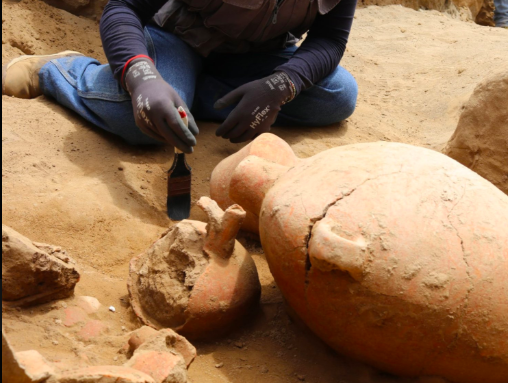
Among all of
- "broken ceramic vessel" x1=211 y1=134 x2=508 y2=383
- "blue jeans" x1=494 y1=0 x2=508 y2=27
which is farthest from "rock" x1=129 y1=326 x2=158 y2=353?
"blue jeans" x1=494 y1=0 x2=508 y2=27

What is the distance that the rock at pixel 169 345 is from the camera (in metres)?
1.33

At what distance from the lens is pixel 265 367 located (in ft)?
5.07

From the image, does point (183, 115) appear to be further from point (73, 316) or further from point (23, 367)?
point (23, 367)

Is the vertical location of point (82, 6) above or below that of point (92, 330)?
above

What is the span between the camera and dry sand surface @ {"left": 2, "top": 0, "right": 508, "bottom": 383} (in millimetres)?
1528

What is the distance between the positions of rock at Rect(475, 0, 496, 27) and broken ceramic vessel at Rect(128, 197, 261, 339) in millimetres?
7152

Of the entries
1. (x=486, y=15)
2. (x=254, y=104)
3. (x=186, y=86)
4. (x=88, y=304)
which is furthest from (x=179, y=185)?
(x=486, y=15)

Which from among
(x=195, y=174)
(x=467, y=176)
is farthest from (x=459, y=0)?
(x=467, y=176)

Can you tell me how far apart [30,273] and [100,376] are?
1.81 feet

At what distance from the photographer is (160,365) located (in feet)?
4.20

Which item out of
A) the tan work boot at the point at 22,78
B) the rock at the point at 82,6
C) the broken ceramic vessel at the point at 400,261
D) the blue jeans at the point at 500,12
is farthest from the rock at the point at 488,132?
the blue jeans at the point at 500,12

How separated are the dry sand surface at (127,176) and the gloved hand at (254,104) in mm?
240

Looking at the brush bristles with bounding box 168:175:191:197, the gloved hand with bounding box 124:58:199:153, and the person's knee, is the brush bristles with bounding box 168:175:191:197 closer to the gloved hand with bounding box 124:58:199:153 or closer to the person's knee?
the gloved hand with bounding box 124:58:199:153

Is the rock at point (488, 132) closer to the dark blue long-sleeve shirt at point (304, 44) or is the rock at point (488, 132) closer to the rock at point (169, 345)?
the dark blue long-sleeve shirt at point (304, 44)
